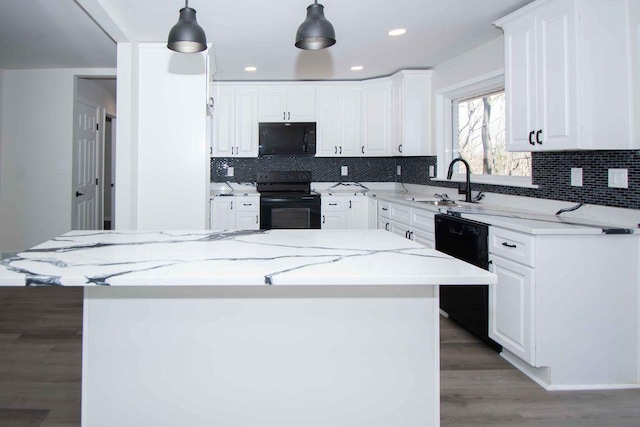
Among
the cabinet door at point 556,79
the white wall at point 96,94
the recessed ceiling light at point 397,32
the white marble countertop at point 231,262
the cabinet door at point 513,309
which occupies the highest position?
the white wall at point 96,94

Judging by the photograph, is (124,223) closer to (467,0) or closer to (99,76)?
(99,76)

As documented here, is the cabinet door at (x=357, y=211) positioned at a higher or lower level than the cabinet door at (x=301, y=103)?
lower

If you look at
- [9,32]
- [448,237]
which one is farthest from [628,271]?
[9,32]

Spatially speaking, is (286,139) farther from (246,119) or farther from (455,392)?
(455,392)

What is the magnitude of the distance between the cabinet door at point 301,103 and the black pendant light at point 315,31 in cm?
304

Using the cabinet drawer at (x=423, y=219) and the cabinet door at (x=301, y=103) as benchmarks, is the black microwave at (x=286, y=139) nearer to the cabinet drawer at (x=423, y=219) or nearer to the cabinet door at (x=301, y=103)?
the cabinet door at (x=301, y=103)

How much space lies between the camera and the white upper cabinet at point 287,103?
5090 mm

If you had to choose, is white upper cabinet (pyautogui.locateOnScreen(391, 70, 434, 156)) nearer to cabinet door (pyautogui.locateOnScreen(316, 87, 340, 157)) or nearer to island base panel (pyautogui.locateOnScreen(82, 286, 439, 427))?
cabinet door (pyautogui.locateOnScreen(316, 87, 340, 157))

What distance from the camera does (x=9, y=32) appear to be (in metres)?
3.84

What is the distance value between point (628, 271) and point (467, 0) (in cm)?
178

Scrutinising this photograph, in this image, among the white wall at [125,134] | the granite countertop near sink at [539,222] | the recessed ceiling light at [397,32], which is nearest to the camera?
the granite countertop near sink at [539,222]

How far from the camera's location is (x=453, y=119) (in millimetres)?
4422

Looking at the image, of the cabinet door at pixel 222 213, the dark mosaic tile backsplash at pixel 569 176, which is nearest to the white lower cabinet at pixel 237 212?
the cabinet door at pixel 222 213

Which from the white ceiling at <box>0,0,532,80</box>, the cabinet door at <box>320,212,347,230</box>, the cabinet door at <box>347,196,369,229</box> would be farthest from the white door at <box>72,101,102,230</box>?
the cabinet door at <box>347,196,369,229</box>
